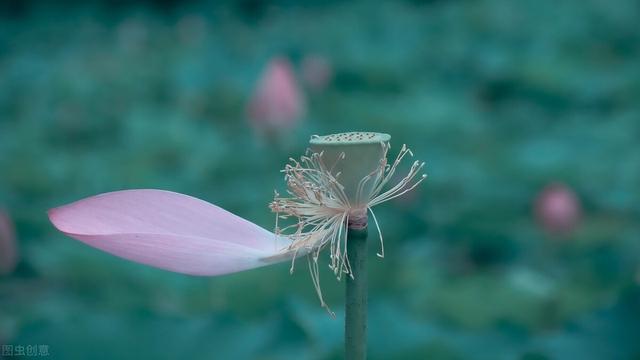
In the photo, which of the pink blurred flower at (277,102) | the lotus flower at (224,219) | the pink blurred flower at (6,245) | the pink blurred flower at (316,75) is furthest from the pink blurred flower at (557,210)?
the pink blurred flower at (316,75)

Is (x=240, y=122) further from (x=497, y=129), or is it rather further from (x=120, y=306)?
(x=120, y=306)

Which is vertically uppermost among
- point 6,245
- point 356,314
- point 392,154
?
point 392,154

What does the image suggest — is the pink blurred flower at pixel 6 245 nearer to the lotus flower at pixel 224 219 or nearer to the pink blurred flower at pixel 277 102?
the lotus flower at pixel 224 219

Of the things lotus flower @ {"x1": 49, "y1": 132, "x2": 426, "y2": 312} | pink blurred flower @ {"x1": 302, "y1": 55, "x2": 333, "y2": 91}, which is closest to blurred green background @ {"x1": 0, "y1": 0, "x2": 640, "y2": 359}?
pink blurred flower @ {"x1": 302, "y1": 55, "x2": 333, "y2": 91}

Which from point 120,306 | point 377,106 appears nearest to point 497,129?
point 377,106

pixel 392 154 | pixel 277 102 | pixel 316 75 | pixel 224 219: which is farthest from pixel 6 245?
pixel 316 75

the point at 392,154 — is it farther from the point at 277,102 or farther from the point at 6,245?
the point at 6,245
